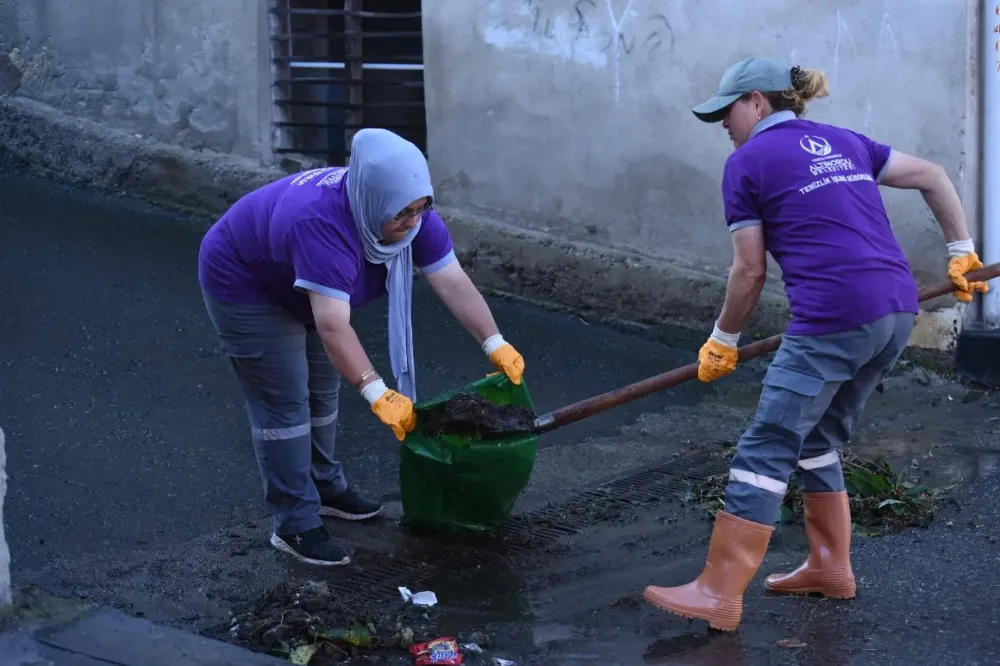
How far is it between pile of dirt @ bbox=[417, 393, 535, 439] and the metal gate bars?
3.95m

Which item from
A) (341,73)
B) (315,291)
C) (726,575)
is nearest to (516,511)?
(726,575)

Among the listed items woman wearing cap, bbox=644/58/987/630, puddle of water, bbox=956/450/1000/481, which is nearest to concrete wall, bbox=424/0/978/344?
puddle of water, bbox=956/450/1000/481

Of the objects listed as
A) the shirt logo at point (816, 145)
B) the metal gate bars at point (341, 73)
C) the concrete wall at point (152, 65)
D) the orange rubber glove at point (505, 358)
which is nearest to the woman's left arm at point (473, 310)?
the orange rubber glove at point (505, 358)

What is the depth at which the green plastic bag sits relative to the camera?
421 cm

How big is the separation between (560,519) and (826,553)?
111 cm

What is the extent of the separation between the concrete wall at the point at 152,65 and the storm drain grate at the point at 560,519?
415 centimetres

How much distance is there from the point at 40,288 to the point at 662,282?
343 cm

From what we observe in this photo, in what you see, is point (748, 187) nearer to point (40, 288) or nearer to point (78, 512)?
point (78, 512)

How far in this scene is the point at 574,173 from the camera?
23.7ft

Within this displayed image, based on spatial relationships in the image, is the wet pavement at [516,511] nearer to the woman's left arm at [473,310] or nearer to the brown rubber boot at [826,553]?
the brown rubber boot at [826,553]

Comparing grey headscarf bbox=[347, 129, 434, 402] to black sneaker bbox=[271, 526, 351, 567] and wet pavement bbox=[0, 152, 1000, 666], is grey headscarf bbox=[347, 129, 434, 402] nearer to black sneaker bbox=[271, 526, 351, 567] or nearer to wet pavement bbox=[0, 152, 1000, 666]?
black sneaker bbox=[271, 526, 351, 567]

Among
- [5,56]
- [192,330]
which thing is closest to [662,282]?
[192,330]

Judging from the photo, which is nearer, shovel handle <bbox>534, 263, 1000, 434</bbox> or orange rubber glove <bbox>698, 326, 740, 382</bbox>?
orange rubber glove <bbox>698, 326, 740, 382</bbox>

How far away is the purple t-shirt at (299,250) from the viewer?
3.80 m
